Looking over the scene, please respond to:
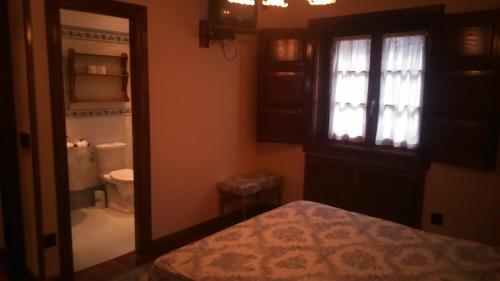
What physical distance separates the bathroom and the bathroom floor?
0.01 metres

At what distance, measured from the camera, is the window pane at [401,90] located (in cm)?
328

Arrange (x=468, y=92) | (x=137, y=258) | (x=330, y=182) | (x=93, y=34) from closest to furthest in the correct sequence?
(x=468, y=92)
(x=137, y=258)
(x=330, y=182)
(x=93, y=34)

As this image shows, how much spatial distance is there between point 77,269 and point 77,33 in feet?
8.45

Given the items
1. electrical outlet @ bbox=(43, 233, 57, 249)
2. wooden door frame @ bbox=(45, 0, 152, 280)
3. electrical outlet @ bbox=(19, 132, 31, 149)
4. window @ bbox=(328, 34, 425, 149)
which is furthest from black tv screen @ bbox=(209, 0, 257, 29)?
electrical outlet @ bbox=(43, 233, 57, 249)

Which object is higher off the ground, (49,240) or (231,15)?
(231,15)

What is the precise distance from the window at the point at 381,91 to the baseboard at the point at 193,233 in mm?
1383

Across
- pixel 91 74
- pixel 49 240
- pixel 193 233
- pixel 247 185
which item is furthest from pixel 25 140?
pixel 247 185

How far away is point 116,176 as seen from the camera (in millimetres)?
4086

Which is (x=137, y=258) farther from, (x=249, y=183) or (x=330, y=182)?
(x=330, y=182)

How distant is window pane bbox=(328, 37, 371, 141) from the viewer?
3.62 m

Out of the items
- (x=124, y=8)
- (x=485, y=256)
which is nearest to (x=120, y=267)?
(x=124, y=8)

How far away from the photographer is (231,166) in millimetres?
3994

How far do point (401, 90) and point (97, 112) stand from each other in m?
3.35

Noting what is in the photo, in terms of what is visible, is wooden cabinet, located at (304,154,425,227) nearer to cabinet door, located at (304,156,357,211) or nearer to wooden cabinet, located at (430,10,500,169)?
cabinet door, located at (304,156,357,211)
